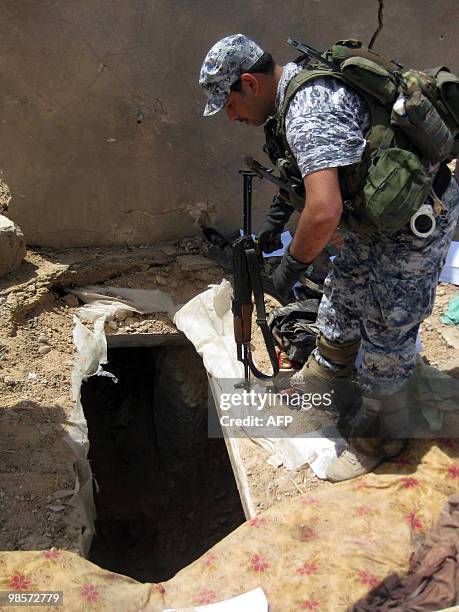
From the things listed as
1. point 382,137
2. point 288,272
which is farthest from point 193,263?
point 382,137

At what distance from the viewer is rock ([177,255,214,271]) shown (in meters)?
3.95

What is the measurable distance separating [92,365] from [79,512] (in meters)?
0.99

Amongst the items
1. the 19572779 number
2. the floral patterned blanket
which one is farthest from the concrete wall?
the 19572779 number

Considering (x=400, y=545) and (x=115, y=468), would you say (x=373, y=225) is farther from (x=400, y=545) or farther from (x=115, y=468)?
(x=115, y=468)

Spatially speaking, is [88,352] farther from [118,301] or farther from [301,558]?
[301,558]

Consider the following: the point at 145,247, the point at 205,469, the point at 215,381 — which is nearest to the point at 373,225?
the point at 215,381

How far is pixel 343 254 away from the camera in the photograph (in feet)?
8.69

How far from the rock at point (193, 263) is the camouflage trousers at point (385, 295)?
4.28 feet

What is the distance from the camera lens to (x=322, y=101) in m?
2.12

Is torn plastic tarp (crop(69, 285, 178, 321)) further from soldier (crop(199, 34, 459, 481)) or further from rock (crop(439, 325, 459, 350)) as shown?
rock (crop(439, 325, 459, 350))

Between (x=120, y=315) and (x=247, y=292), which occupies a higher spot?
(x=247, y=292)

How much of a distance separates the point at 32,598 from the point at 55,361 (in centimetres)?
149

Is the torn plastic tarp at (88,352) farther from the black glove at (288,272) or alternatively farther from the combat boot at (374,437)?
the black glove at (288,272)

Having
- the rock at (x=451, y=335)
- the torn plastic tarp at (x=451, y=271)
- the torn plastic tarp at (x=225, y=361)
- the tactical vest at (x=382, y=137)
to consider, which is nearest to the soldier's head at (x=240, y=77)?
the tactical vest at (x=382, y=137)
